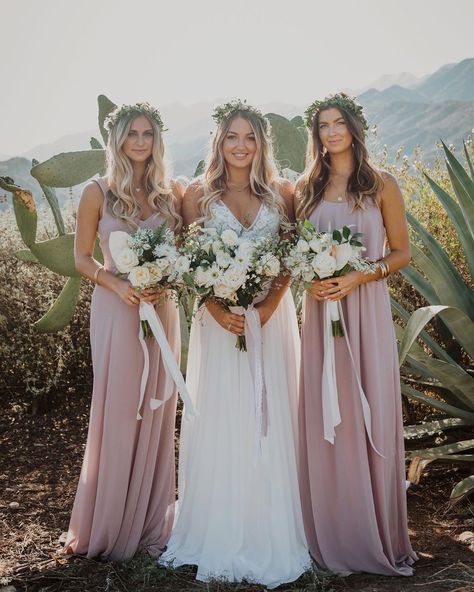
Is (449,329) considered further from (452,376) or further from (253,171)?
(253,171)

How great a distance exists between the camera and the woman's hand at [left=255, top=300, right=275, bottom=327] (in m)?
3.73

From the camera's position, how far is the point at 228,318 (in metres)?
3.66

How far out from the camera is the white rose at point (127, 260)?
11.2ft

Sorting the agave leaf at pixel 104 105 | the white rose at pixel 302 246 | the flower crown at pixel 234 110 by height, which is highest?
the agave leaf at pixel 104 105

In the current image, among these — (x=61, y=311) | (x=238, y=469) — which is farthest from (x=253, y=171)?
(x=61, y=311)

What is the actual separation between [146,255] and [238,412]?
97 cm

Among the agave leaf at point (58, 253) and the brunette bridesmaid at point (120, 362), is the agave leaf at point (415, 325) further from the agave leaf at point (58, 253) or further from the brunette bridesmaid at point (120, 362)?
the agave leaf at point (58, 253)

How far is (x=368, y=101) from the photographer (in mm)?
24781

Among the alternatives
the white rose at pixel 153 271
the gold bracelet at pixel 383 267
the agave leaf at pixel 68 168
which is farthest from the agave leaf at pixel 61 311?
the gold bracelet at pixel 383 267

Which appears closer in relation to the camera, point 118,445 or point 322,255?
point 322,255

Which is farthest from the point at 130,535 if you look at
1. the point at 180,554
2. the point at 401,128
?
the point at 401,128

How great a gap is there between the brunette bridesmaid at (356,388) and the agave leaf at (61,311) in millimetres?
2299

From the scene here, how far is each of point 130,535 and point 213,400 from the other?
838mm

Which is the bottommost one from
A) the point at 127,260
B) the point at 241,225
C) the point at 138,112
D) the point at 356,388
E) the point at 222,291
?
the point at 356,388
